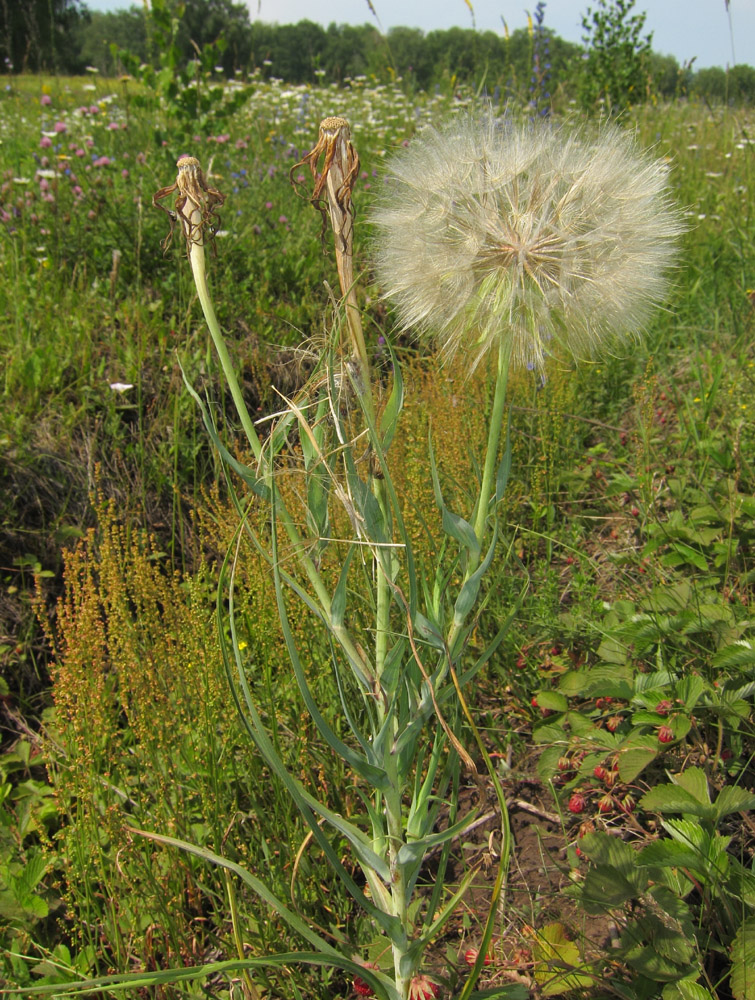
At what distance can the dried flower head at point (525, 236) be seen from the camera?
1.01 meters

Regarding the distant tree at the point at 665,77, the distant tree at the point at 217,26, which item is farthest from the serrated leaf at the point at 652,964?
the distant tree at the point at 217,26

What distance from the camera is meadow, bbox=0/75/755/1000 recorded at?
4.18ft

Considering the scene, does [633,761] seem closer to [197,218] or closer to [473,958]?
[473,958]

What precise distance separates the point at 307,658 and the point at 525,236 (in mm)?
1260

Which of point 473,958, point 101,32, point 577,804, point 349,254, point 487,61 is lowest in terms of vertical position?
point 473,958

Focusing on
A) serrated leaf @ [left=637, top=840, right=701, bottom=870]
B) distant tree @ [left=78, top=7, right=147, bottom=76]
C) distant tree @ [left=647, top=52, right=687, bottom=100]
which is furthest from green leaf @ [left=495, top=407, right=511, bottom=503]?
distant tree @ [left=78, top=7, right=147, bottom=76]

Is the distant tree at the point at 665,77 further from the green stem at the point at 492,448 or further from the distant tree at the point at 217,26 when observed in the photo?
the green stem at the point at 492,448

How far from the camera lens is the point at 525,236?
0.99 meters

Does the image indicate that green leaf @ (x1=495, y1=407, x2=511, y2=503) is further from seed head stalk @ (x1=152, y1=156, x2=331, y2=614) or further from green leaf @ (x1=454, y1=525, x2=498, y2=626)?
seed head stalk @ (x1=152, y1=156, x2=331, y2=614)

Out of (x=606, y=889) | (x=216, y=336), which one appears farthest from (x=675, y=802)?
(x=216, y=336)

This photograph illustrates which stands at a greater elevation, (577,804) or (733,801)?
(733,801)

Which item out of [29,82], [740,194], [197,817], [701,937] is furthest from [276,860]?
[29,82]

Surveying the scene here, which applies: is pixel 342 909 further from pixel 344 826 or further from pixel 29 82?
pixel 29 82

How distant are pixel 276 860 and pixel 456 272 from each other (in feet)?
4.29
